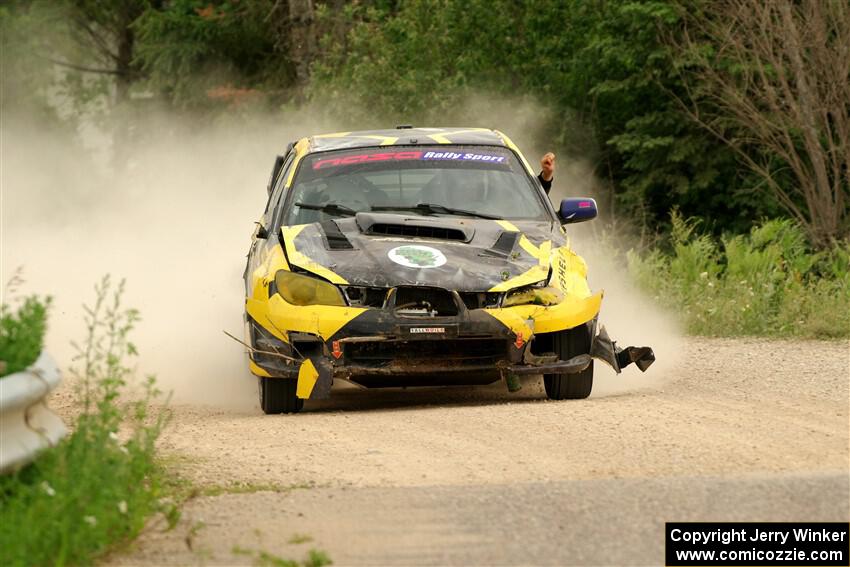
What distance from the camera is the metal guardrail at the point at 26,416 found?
576 cm

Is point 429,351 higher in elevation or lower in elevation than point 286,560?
higher

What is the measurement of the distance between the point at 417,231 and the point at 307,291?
959 mm

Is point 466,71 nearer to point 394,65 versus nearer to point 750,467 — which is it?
point 394,65

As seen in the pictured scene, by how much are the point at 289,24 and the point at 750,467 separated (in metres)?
27.9

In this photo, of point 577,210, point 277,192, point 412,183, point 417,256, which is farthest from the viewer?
point 277,192

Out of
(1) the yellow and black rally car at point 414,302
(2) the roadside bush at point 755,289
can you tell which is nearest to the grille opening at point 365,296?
(1) the yellow and black rally car at point 414,302

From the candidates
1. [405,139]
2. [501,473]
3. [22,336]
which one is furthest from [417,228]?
[22,336]

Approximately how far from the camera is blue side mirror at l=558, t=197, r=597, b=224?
10.6m

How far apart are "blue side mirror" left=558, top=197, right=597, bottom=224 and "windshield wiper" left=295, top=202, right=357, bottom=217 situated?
1402 millimetres

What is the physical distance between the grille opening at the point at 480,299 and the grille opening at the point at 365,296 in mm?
470

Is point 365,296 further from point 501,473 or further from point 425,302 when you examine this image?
point 501,473

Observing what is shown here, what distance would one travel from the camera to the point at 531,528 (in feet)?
19.1

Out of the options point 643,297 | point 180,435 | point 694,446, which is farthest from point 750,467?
point 643,297

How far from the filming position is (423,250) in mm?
9484
